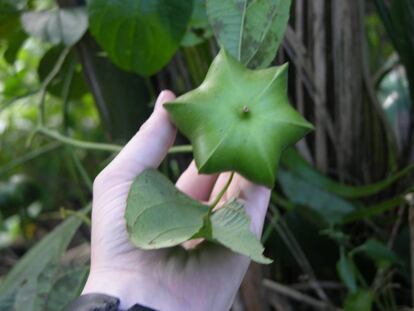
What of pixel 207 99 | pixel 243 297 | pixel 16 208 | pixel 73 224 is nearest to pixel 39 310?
pixel 73 224

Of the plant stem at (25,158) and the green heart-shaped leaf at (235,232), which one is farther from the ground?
the green heart-shaped leaf at (235,232)

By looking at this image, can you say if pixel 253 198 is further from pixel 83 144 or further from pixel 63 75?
pixel 63 75

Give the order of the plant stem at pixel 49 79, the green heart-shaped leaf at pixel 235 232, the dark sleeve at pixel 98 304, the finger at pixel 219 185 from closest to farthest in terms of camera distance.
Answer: the green heart-shaped leaf at pixel 235 232, the dark sleeve at pixel 98 304, the finger at pixel 219 185, the plant stem at pixel 49 79

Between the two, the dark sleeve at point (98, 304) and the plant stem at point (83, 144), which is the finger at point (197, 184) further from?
the dark sleeve at point (98, 304)

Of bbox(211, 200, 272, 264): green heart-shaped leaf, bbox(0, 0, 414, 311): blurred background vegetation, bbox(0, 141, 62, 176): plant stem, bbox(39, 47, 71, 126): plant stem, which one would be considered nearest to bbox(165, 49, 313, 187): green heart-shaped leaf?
bbox(211, 200, 272, 264): green heart-shaped leaf

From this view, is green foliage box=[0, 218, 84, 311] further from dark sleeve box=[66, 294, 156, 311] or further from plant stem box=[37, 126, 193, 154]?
dark sleeve box=[66, 294, 156, 311]

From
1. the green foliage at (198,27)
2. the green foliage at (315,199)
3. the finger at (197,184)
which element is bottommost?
the green foliage at (315,199)

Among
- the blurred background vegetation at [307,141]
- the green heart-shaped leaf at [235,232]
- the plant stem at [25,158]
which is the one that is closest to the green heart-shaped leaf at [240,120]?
the green heart-shaped leaf at [235,232]
